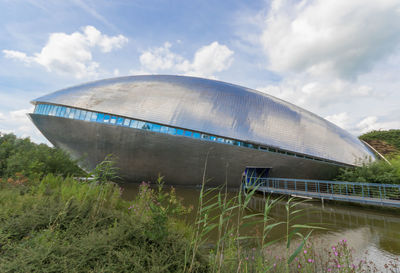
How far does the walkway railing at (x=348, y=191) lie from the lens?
9.47m

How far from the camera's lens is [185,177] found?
1698 cm

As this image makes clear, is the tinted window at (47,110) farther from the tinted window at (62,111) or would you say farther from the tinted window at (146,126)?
the tinted window at (146,126)

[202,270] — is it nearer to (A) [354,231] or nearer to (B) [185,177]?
(A) [354,231]

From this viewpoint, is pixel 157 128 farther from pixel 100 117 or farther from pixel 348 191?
pixel 348 191

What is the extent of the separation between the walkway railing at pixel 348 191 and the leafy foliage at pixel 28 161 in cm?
951

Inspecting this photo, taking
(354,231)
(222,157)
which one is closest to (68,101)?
(222,157)

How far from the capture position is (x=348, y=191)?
12.9 m

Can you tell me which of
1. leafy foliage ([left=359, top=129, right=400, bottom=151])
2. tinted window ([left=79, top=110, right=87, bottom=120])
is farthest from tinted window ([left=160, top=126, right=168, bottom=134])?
leafy foliage ([left=359, top=129, right=400, bottom=151])

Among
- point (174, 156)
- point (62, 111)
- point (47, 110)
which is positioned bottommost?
Result: point (174, 156)

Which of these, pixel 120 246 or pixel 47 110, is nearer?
pixel 120 246

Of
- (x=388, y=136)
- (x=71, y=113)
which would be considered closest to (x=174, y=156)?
(x=71, y=113)

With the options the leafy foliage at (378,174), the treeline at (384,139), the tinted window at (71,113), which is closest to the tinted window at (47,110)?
the tinted window at (71,113)

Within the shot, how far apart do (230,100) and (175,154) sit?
7.48m

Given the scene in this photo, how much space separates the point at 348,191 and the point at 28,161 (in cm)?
1885
